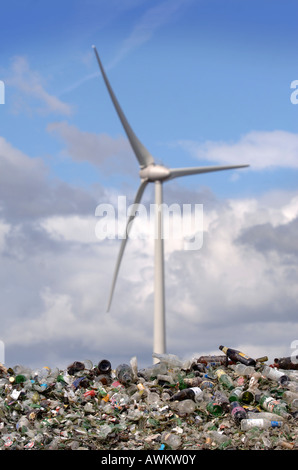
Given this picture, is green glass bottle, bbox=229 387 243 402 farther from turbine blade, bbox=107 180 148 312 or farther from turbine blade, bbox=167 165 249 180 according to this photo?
turbine blade, bbox=167 165 249 180

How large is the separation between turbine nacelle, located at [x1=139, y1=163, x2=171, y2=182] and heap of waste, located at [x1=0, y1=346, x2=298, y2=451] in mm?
8623

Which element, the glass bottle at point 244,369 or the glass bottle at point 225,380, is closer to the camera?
the glass bottle at point 225,380

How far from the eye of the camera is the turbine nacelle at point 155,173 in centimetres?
2427

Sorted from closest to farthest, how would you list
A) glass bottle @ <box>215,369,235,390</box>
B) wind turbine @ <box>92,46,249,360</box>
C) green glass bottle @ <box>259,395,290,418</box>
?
green glass bottle @ <box>259,395,290,418</box> → glass bottle @ <box>215,369,235,390</box> → wind turbine @ <box>92,46,249,360</box>

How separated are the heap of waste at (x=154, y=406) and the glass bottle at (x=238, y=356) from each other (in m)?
0.03

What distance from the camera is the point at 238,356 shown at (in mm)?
17969

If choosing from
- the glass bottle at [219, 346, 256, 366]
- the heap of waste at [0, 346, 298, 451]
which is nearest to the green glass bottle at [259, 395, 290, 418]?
the heap of waste at [0, 346, 298, 451]

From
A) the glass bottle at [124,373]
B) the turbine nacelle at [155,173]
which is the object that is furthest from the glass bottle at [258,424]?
the turbine nacelle at [155,173]

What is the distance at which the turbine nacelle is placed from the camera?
955 inches

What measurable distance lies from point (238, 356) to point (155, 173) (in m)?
9.09

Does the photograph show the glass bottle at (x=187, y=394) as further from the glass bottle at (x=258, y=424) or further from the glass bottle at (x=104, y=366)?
the glass bottle at (x=104, y=366)

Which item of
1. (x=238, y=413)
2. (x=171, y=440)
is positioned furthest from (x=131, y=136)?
(x=171, y=440)

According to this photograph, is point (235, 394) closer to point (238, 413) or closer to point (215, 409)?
point (215, 409)
